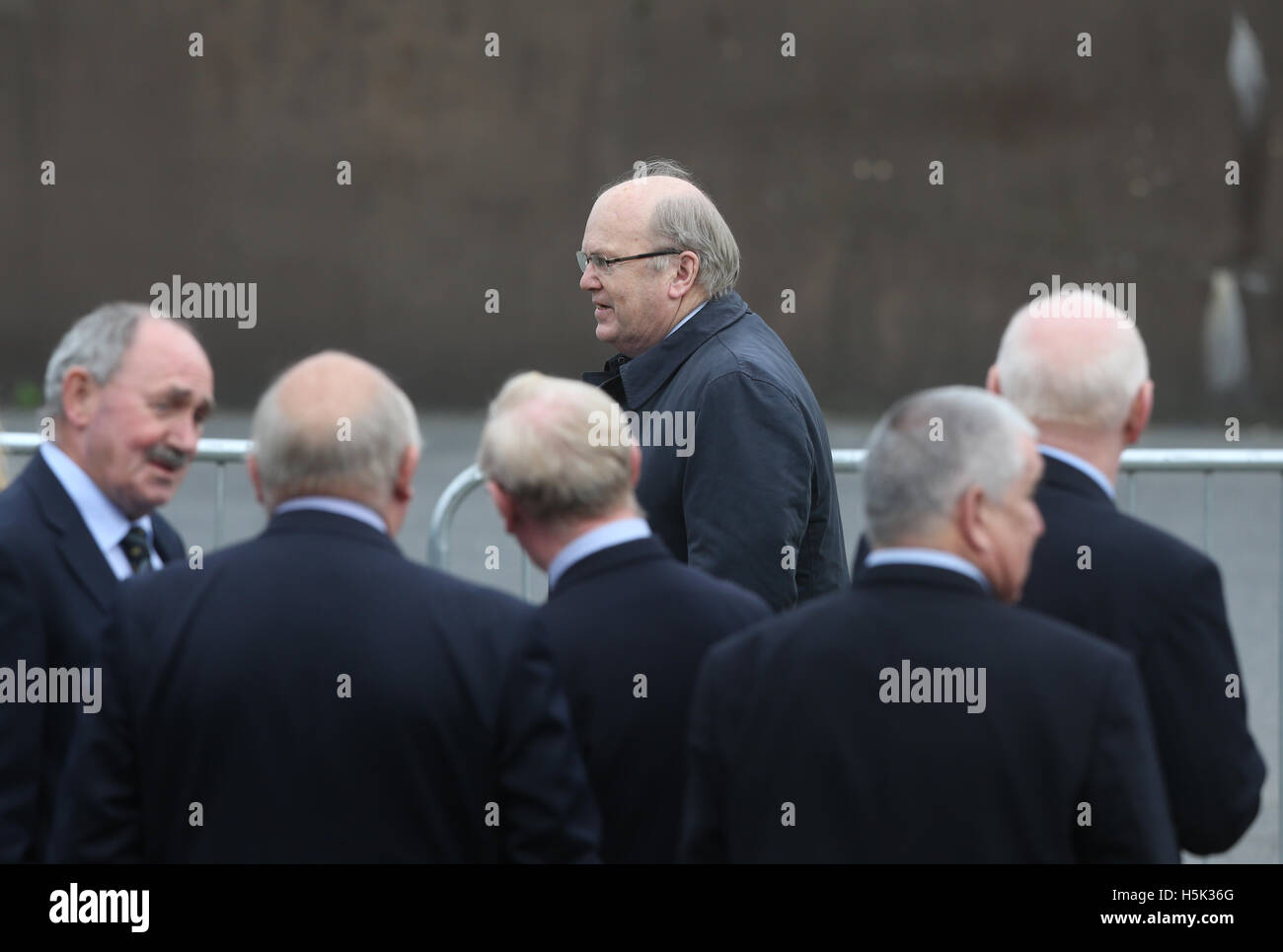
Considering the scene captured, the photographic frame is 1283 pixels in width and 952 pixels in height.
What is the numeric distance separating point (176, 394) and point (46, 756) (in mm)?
702

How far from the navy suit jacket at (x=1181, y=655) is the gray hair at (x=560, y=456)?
2.51ft

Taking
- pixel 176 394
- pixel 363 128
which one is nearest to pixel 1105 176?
pixel 363 128

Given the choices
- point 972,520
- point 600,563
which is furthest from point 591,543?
point 972,520

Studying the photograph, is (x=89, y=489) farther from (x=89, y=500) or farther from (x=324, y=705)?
(x=324, y=705)

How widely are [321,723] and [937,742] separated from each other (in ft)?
2.98

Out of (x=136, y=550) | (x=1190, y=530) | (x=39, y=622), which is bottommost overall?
(x=1190, y=530)

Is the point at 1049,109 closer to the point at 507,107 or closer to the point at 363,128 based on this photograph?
the point at 507,107

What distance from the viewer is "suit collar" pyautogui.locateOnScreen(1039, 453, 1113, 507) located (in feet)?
9.89

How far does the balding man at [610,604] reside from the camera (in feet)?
9.09

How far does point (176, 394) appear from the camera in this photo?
321 cm

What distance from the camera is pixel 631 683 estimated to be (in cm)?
277

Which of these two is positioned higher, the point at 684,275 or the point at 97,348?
the point at 684,275

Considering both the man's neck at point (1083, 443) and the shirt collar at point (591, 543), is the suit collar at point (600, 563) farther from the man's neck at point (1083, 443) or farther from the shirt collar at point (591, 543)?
the man's neck at point (1083, 443)

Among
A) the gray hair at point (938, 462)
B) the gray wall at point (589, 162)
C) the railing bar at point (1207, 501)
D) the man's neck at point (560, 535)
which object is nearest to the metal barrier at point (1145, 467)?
the railing bar at point (1207, 501)
